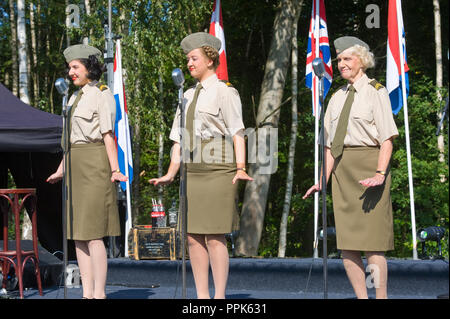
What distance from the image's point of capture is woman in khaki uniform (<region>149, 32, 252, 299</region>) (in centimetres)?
438

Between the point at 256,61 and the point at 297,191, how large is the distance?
9.66ft

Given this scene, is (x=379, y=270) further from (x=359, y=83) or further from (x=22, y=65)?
(x=22, y=65)

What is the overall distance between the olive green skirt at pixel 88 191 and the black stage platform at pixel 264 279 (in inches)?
30.9

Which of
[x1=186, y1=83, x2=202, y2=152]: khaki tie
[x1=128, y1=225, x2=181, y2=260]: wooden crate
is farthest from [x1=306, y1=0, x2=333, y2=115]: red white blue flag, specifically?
[x1=186, y1=83, x2=202, y2=152]: khaki tie

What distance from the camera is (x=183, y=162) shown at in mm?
4191

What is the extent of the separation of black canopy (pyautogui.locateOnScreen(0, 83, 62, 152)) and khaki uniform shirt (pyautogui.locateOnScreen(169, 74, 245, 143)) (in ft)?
8.13

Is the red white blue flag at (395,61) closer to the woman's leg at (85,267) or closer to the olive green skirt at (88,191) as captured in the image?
the olive green skirt at (88,191)

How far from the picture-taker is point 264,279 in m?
6.24

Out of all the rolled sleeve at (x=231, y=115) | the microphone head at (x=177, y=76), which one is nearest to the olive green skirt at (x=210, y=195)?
the rolled sleeve at (x=231, y=115)

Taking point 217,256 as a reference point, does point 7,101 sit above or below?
above
